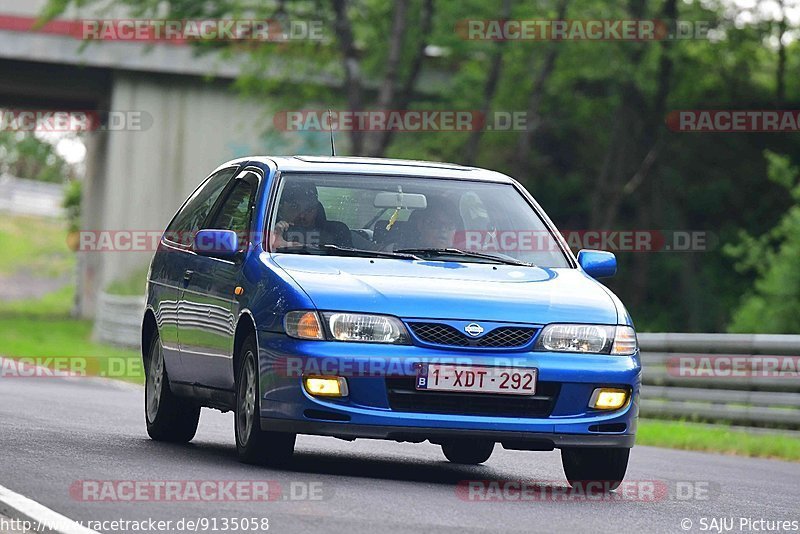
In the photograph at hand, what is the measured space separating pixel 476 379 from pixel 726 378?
10.5 meters

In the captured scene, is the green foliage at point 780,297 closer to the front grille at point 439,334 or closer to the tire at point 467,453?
the tire at point 467,453

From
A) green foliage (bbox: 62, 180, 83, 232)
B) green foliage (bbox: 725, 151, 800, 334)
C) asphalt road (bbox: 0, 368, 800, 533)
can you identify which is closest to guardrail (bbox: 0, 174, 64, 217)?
green foliage (bbox: 62, 180, 83, 232)

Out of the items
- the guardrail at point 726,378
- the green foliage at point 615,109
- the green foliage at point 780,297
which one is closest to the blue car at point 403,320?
the guardrail at point 726,378

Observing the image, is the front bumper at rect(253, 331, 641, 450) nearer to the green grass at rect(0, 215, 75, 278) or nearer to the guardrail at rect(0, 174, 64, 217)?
the green grass at rect(0, 215, 75, 278)

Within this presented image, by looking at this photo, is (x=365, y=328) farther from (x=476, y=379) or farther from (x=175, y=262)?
(x=175, y=262)

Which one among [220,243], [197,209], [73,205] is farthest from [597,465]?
[73,205]

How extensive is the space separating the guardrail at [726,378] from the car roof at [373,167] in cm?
765

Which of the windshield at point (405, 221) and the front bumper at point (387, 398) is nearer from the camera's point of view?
the front bumper at point (387, 398)

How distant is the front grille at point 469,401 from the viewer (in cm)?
909

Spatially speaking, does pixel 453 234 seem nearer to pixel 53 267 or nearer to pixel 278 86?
pixel 278 86

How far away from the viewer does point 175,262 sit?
37.4ft

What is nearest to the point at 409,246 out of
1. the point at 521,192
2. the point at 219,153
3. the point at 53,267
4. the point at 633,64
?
the point at 521,192

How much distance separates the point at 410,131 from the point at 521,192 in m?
29.5

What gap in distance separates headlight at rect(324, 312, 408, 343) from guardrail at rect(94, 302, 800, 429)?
9.35 m
